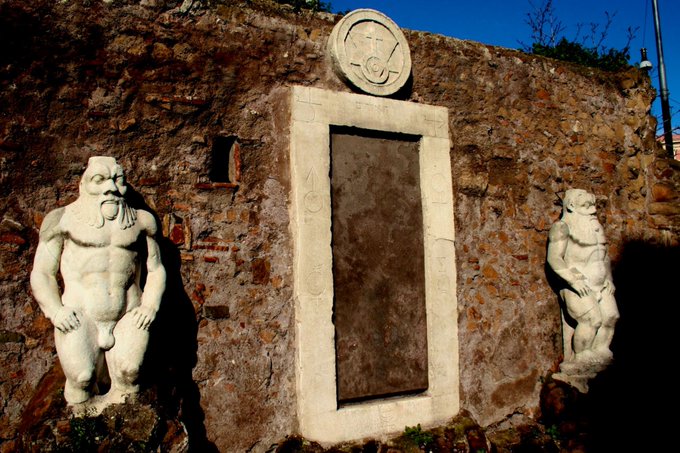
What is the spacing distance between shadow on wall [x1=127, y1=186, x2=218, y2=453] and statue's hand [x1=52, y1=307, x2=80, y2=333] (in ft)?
1.89

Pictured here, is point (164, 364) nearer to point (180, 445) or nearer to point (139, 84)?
point (180, 445)

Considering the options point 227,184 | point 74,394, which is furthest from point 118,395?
point 227,184

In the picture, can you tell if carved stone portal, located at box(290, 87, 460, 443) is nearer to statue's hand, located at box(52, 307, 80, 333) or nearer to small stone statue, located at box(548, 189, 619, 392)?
small stone statue, located at box(548, 189, 619, 392)

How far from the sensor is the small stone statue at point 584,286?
508 centimetres

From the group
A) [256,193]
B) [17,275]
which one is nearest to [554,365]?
[256,193]

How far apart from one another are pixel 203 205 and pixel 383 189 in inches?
52.0

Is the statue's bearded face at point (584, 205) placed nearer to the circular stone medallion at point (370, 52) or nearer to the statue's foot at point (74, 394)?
the circular stone medallion at point (370, 52)

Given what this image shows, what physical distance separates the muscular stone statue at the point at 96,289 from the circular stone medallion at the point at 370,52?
190cm

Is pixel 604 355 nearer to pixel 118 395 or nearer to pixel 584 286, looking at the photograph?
pixel 584 286

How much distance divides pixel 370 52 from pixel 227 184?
152 cm

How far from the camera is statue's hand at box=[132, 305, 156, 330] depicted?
3410 mm

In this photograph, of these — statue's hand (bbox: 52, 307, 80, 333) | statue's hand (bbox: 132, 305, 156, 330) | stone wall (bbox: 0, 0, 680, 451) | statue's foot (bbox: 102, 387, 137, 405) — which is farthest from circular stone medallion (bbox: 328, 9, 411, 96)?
statue's foot (bbox: 102, 387, 137, 405)

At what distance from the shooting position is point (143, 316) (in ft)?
11.3

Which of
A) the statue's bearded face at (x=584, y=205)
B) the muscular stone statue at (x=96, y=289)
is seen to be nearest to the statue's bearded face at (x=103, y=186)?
the muscular stone statue at (x=96, y=289)
